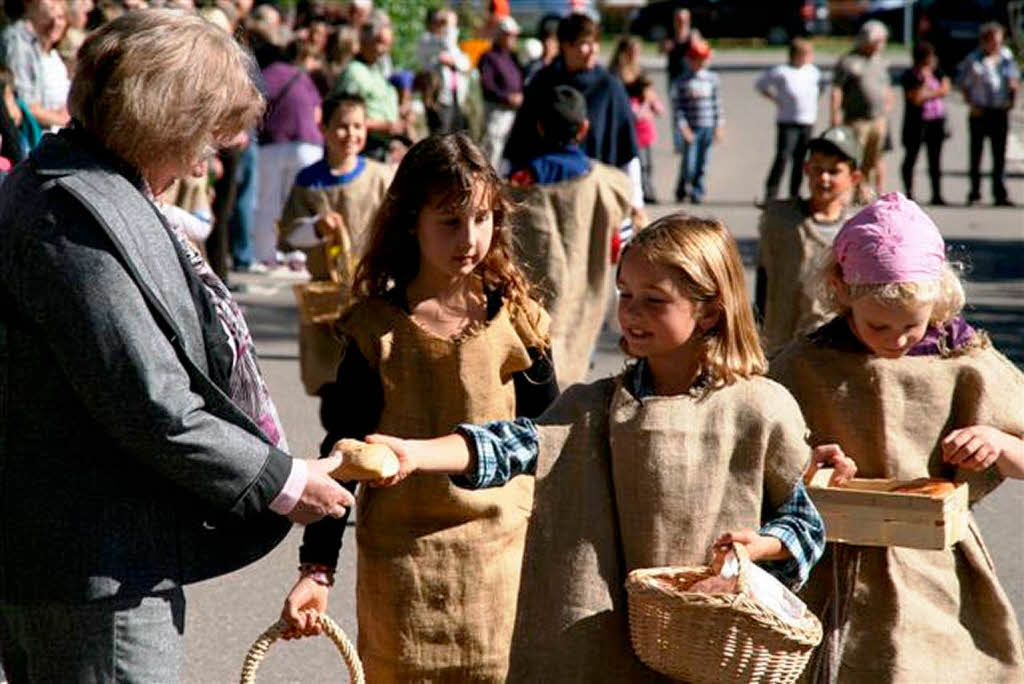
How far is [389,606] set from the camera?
4.38m

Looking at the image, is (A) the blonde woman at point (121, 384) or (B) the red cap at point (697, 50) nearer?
(A) the blonde woman at point (121, 384)

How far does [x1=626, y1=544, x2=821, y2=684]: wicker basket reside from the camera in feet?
10.4

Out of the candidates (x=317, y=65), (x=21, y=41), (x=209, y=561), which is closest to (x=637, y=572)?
(x=209, y=561)

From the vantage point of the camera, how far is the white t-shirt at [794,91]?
1980 centimetres

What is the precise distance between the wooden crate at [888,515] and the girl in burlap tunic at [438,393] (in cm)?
76

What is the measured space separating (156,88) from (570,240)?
18.0 feet

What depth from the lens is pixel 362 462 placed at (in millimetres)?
3516

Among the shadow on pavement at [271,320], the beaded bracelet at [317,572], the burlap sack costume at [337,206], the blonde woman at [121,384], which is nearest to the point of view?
the blonde woman at [121,384]

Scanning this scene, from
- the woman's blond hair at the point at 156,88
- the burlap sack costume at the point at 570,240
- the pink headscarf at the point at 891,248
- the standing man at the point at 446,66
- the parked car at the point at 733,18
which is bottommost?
the parked car at the point at 733,18

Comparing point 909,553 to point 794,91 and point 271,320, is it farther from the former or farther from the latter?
point 794,91

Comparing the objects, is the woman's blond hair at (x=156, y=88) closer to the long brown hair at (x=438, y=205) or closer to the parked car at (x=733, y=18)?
the long brown hair at (x=438, y=205)

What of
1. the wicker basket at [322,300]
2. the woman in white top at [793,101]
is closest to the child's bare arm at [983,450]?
the wicker basket at [322,300]

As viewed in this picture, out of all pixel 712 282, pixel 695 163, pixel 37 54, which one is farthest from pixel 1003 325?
pixel 712 282

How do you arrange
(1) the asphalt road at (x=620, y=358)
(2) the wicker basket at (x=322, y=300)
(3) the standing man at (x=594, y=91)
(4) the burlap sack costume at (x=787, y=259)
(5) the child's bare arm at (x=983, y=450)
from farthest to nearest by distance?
1. (3) the standing man at (x=594, y=91)
2. (4) the burlap sack costume at (x=787, y=259)
3. (2) the wicker basket at (x=322, y=300)
4. (1) the asphalt road at (x=620, y=358)
5. (5) the child's bare arm at (x=983, y=450)
